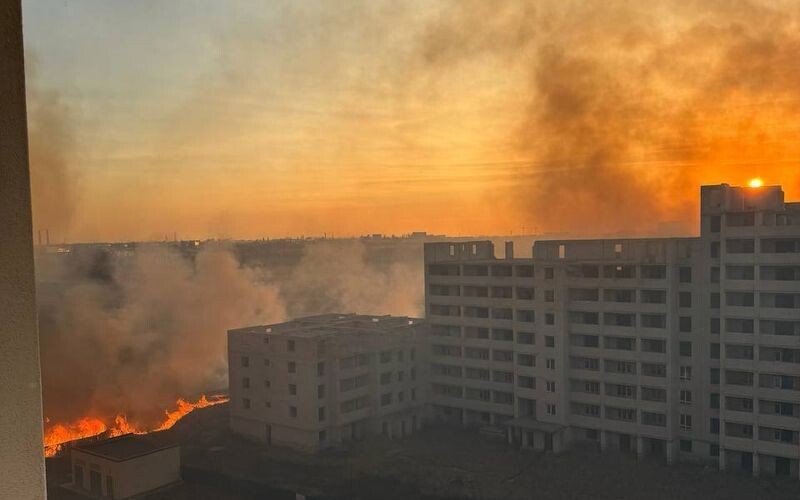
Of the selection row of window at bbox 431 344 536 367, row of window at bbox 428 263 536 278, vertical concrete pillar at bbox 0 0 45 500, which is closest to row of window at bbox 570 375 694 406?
row of window at bbox 431 344 536 367

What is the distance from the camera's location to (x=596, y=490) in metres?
12.5

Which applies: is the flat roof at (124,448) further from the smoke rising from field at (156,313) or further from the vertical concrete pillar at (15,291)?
the vertical concrete pillar at (15,291)

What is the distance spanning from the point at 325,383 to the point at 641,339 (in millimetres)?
6908

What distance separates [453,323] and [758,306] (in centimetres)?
700

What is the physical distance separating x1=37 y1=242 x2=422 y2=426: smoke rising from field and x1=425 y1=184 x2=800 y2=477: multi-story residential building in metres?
9.92

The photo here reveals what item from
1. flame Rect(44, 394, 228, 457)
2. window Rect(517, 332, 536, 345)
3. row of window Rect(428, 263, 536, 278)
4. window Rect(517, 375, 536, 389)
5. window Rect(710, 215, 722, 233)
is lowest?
flame Rect(44, 394, 228, 457)

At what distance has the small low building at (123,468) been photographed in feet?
39.5

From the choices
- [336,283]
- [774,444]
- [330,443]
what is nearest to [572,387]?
[774,444]

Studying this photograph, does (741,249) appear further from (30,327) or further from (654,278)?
(30,327)

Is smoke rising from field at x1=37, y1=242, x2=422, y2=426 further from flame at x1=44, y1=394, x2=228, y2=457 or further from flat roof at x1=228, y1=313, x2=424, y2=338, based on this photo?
flat roof at x1=228, y1=313, x2=424, y2=338

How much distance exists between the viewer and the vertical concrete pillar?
28.3 inches

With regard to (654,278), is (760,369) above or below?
below

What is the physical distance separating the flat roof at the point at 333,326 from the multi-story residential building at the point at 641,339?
48.4 inches

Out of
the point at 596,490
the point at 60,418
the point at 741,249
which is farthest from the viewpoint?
the point at 60,418
